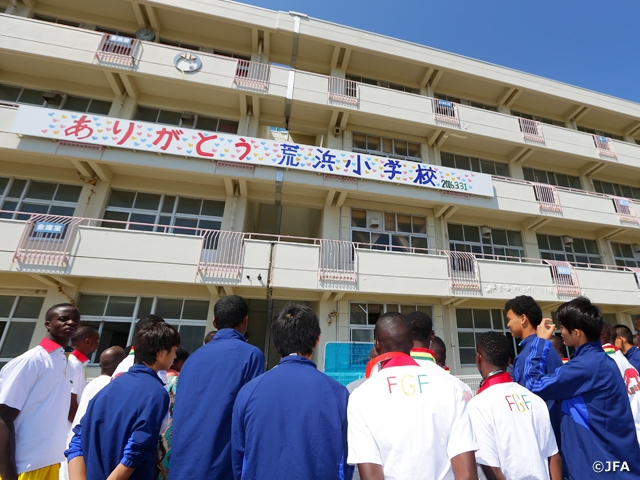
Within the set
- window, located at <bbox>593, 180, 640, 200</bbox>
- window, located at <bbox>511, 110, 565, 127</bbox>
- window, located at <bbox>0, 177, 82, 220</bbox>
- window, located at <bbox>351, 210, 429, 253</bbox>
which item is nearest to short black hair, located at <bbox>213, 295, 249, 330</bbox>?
window, located at <bbox>351, 210, 429, 253</bbox>

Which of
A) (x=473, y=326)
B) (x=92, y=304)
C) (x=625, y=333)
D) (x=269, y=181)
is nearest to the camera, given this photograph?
(x=625, y=333)

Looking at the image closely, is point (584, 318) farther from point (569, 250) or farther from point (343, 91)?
point (569, 250)

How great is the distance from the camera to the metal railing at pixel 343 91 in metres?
10.5

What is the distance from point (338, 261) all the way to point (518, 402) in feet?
23.3

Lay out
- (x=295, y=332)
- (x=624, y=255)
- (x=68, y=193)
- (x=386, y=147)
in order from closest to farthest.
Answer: (x=295, y=332), (x=68, y=193), (x=386, y=147), (x=624, y=255)

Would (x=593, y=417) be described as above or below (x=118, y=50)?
below

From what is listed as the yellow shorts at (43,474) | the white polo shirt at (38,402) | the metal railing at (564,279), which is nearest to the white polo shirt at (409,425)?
the white polo shirt at (38,402)

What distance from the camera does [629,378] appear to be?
9.46 feet

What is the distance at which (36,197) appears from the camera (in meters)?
8.89

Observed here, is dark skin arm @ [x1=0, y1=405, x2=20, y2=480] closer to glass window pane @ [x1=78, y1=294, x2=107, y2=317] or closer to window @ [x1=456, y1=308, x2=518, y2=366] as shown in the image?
glass window pane @ [x1=78, y1=294, x2=107, y2=317]

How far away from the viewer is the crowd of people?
56.4 inches

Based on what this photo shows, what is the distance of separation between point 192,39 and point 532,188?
13516 mm

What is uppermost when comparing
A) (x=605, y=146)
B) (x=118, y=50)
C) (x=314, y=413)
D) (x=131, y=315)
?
(x=605, y=146)

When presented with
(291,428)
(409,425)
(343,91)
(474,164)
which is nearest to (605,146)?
(474,164)
